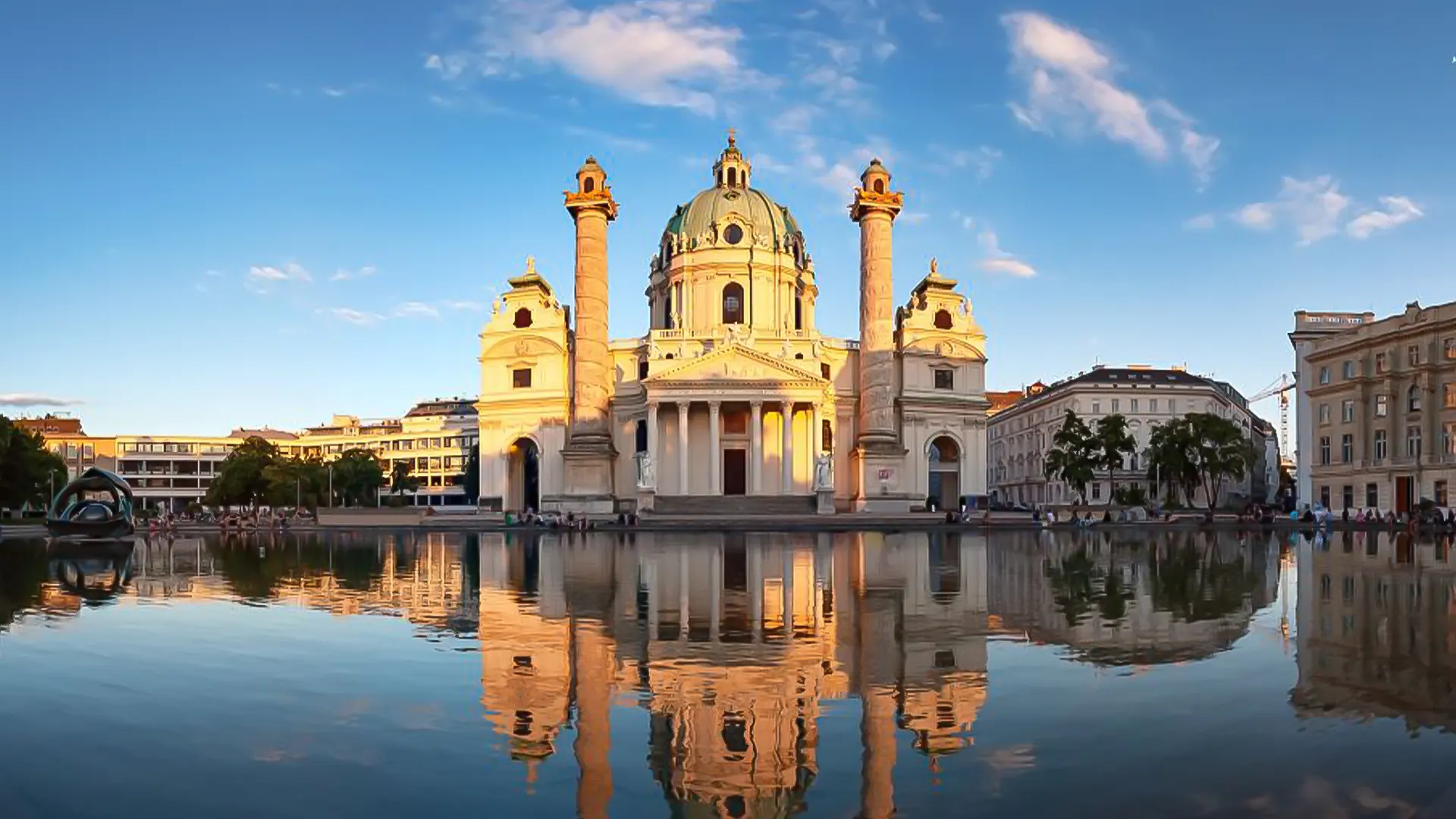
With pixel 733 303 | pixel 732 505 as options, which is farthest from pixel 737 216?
pixel 732 505

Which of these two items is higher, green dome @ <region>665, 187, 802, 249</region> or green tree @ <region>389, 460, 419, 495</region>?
green dome @ <region>665, 187, 802, 249</region>

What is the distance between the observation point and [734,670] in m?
12.4

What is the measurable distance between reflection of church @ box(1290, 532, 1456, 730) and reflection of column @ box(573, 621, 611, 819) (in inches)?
245

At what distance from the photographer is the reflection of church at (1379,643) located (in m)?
10.5

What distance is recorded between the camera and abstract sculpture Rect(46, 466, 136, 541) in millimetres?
43531

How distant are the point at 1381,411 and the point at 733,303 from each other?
45156mm

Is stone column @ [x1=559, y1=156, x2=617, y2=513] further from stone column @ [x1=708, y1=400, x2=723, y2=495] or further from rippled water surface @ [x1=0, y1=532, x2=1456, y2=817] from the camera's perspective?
rippled water surface @ [x1=0, y1=532, x2=1456, y2=817]

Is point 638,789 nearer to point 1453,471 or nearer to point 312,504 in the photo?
point 1453,471

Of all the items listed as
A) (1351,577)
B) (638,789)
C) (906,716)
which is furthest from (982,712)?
(1351,577)

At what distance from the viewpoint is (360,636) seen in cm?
1546

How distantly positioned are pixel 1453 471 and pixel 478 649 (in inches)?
2682

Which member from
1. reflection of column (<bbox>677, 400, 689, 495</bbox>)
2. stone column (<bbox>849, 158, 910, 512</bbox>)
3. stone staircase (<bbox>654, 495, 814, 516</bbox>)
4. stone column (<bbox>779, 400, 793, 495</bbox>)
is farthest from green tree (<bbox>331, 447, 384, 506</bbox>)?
stone column (<bbox>849, 158, 910, 512</bbox>)

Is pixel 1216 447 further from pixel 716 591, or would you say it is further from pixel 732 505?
pixel 716 591

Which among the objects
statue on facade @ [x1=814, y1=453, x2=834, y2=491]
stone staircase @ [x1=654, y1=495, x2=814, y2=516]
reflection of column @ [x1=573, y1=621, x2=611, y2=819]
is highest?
statue on facade @ [x1=814, y1=453, x2=834, y2=491]
